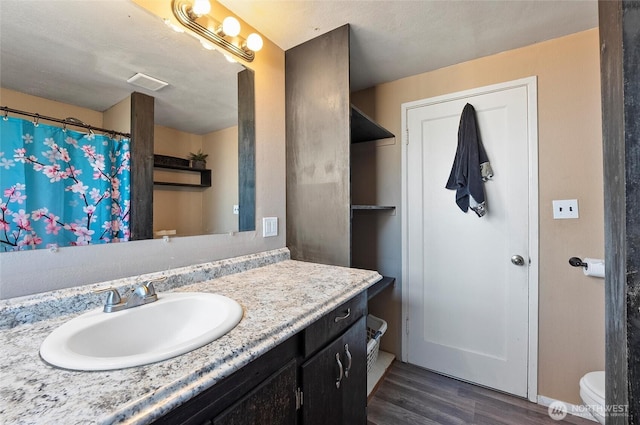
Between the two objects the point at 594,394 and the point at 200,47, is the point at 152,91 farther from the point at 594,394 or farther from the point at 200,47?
the point at 594,394

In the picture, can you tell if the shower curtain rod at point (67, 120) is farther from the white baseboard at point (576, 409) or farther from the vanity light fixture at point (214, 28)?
the white baseboard at point (576, 409)

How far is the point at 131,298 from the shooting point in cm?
83

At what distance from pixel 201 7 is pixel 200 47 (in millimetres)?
152

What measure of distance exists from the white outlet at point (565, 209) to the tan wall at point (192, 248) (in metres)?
1.66

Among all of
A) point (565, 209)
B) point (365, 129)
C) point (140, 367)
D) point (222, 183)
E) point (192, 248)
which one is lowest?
point (140, 367)

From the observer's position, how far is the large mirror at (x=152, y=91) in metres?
0.80

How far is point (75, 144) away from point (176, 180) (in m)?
0.34

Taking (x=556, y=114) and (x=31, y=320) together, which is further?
(x=556, y=114)

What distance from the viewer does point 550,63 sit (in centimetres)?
159

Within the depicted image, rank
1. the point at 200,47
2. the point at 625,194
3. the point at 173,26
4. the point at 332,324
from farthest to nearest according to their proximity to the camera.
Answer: the point at 200,47 → the point at 173,26 → the point at 332,324 → the point at 625,194

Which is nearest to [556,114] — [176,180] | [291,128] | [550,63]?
[550,63]

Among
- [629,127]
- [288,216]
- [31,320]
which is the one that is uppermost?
[629,127]

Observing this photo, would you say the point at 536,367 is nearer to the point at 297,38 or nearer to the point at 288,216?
the point at 288,216

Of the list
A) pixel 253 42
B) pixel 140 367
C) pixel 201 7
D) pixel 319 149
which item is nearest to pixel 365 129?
pixel 319 149
